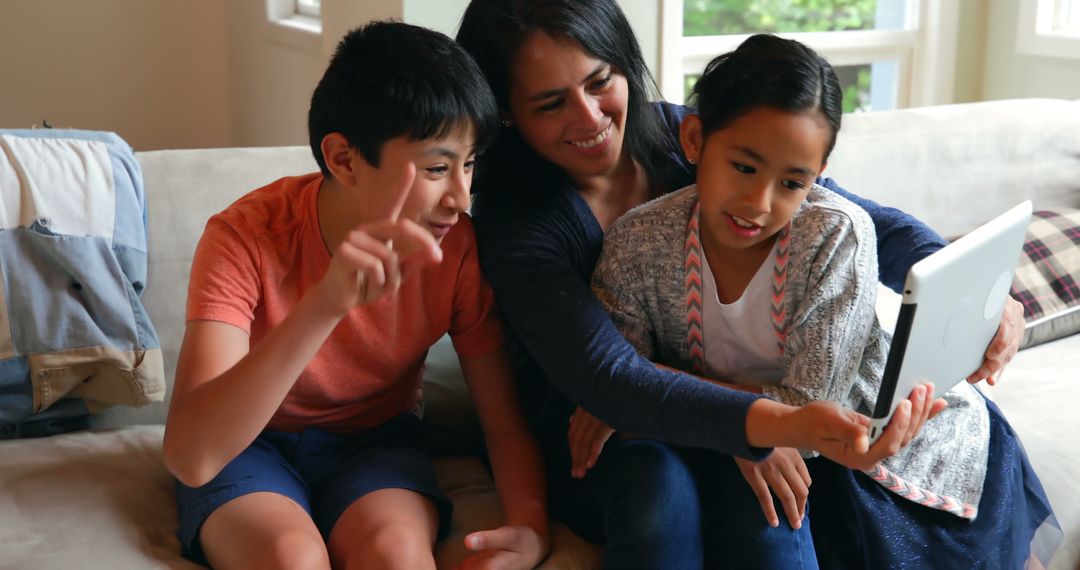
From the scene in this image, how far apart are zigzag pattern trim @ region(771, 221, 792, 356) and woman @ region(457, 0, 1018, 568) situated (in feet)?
0.55

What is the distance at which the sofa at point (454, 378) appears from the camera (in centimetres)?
140

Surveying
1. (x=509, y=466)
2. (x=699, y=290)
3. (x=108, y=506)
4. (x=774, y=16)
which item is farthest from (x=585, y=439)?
(x=774, y=16)

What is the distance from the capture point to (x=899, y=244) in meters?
1.55

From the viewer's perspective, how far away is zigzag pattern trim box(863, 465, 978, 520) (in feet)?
4.51

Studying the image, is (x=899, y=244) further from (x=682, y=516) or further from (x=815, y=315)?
(x=682, y=516)

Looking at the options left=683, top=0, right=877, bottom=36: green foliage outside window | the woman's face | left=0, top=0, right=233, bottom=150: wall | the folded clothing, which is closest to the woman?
the woman's face

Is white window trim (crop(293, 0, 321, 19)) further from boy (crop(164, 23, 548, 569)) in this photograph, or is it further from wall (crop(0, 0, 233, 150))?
boy (crop(164, 23, 548, 569))

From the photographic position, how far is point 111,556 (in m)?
1.33

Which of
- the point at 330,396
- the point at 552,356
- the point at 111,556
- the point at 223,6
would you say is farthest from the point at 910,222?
the point at 223,6

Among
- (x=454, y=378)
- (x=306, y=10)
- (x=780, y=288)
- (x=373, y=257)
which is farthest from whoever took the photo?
(x=306, y=10)

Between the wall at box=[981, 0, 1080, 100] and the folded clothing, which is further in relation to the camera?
the wall at box=[981, 0, 1080, 100]

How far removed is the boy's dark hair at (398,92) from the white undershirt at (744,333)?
374mm

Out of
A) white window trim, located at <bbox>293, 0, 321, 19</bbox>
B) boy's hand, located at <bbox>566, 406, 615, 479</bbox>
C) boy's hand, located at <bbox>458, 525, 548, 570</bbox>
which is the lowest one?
boy's hand, located at <bbox>458, 525, 548, 570</bbox>

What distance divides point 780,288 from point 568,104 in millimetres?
369
